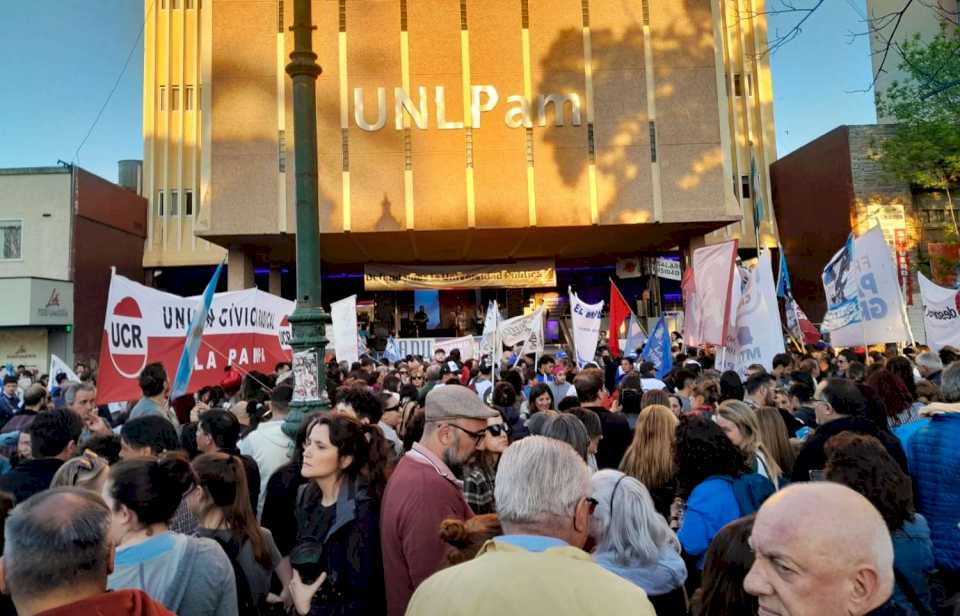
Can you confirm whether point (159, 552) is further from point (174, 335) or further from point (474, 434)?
point (174, 335)

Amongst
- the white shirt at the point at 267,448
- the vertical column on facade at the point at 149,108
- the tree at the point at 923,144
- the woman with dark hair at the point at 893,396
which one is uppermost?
the vertical column on facade at the point at 149,108

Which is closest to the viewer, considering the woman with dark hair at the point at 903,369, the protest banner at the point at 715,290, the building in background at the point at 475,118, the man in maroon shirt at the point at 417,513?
the man in maroon shirt at the point at 417,513

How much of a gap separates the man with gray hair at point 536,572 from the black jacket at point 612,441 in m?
3.82

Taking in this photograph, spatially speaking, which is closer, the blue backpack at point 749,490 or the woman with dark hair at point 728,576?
the woman with dark hair at point 728,576

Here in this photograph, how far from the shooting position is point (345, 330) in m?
12.6

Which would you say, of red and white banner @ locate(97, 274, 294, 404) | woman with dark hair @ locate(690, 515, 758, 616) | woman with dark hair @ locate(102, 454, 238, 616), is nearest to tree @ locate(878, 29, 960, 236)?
red and white banner @ locate(97, 274, 294, 404)

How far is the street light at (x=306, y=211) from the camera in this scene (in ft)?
20.3

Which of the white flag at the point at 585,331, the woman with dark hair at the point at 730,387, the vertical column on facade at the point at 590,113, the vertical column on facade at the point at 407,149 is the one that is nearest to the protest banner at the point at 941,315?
the white flag at the point at 585,331

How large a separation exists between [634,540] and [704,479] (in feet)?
2.71

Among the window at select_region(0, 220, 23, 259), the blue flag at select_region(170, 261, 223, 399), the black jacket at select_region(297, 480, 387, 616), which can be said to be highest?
the window at select_region(0, 220, 23, 259)

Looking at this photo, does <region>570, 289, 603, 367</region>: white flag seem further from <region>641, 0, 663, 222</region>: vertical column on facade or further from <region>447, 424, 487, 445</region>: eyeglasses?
<region>641, 0, 663, 222</region>: vertical column on facade

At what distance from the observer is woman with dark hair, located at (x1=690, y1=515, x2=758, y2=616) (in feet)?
7.76

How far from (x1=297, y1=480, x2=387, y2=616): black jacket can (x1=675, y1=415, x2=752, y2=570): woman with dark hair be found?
1578 mm

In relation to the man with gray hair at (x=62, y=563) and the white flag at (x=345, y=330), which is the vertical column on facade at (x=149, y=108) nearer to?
the white flag at (x=345, y=330)
